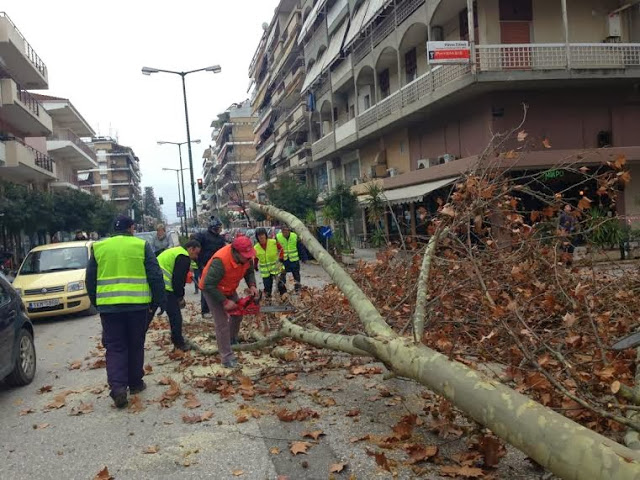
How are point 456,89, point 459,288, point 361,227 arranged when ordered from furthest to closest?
point 361,227
point 456,89
point 459,288

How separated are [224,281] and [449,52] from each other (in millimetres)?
13331

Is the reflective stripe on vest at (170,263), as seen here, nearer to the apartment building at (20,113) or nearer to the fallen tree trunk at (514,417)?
the fallen tree trunk at (514,417)

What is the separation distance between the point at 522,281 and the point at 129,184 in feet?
388

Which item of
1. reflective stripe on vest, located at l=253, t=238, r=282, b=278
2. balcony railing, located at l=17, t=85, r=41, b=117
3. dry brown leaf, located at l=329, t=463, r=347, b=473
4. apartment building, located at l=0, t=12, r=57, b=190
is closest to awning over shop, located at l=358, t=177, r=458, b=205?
reflective stripe on vest, located at l=253, t=238, r=282, b=278

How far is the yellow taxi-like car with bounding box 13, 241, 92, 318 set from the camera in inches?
433

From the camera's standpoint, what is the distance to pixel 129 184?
115938mm

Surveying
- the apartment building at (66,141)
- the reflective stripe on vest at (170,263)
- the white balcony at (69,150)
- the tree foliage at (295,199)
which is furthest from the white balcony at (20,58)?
the reflective stripe on vest at (170,263)

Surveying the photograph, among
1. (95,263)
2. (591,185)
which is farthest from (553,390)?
(591,185)

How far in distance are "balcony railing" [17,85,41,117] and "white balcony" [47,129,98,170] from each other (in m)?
9.47

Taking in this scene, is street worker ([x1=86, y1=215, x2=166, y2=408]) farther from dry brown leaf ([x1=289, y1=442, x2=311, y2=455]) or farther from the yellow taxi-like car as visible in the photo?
the yellow taxi-like car

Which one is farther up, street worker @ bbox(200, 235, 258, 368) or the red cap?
the red cap

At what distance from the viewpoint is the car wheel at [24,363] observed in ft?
19.9

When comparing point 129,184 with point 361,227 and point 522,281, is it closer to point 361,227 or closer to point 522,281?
point 361,227

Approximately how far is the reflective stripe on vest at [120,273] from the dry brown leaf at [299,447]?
2.17 meters
